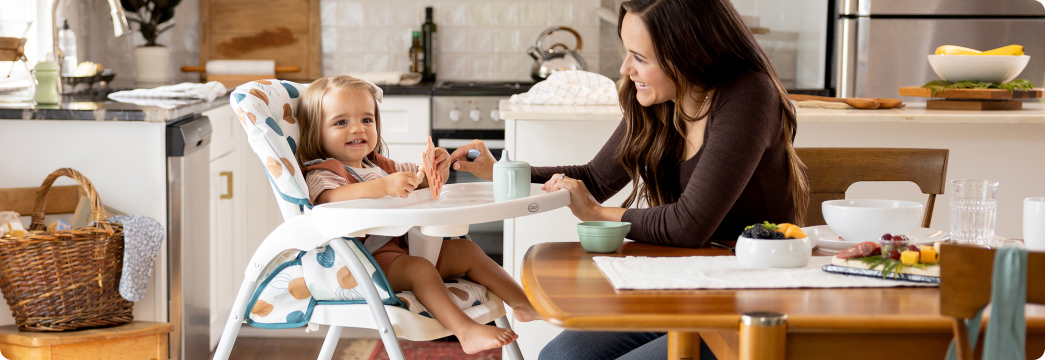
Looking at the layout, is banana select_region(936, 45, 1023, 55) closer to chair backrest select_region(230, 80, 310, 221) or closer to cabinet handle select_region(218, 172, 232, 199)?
chair backrest select_region(230, 80, 310, 221)

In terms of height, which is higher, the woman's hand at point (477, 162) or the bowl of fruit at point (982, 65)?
the bowl of fruit at point (982, 65)

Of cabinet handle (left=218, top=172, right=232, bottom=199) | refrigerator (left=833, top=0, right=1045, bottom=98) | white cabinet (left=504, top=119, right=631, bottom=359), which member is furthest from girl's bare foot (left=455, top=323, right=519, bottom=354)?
refrigerator (left=833, top=0, right=1045, bottom=98)

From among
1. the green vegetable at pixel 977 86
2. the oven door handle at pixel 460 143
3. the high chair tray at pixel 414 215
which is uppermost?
the green vegetable at pixel 977 86

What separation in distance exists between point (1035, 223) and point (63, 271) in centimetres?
208

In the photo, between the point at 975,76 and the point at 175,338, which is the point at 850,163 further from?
the point at 175,338

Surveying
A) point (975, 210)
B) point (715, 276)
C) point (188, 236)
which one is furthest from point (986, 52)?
point (188, 236)

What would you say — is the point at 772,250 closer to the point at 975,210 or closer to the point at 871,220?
the point at 871,220

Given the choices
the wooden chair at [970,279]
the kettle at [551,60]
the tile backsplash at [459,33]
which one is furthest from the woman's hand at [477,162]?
the tile backsplash at [459,33]

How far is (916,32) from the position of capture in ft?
12.2

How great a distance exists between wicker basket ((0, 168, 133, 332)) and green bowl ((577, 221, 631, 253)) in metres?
1.39

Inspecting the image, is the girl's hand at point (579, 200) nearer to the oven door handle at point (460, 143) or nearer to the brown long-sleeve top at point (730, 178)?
the brown long-sleeve top at point (730, 178)

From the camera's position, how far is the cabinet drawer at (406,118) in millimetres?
3676

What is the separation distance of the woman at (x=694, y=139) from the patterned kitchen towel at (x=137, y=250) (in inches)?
46.4

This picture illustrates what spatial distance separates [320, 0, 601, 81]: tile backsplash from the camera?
14.3 feet
